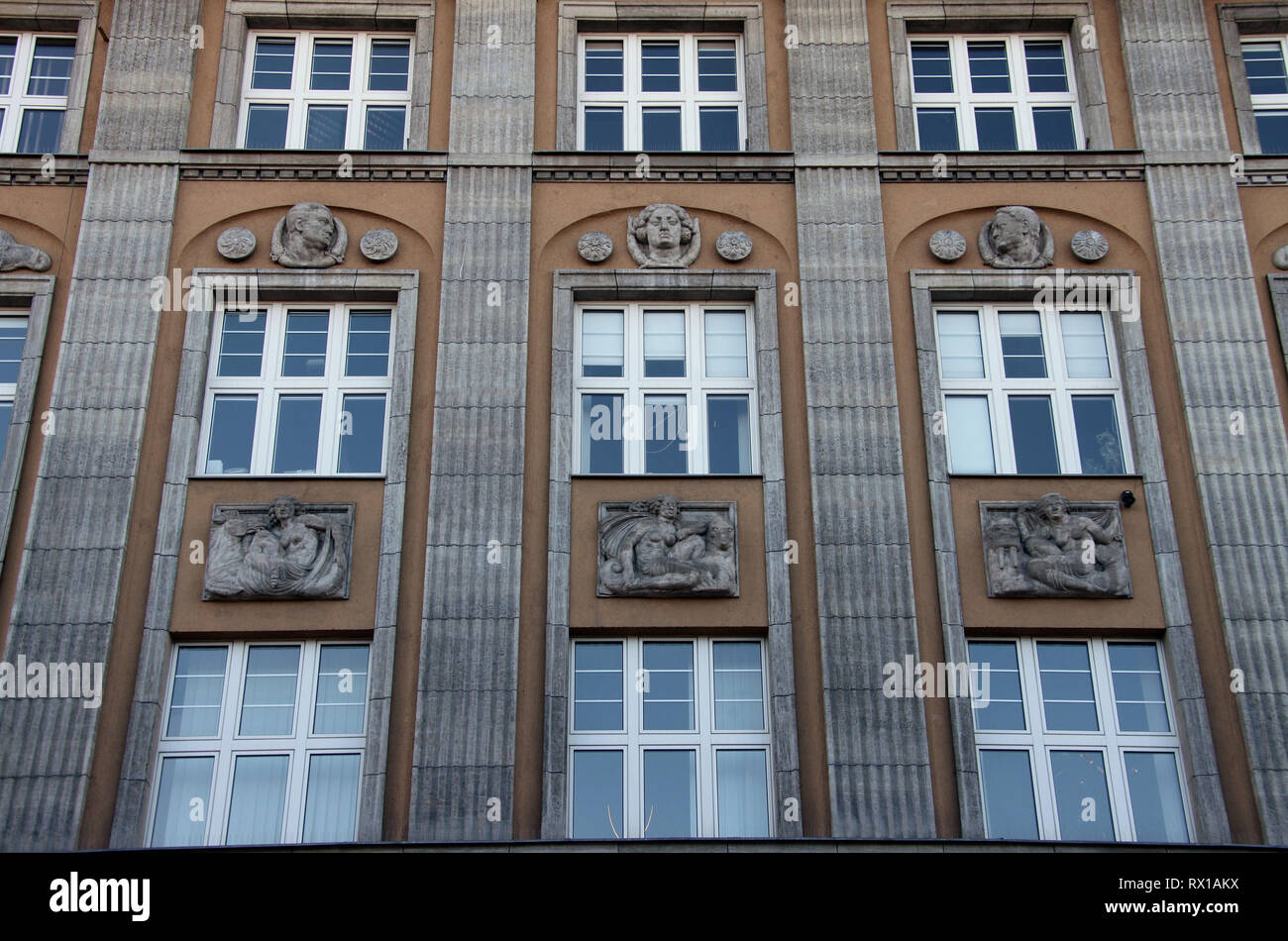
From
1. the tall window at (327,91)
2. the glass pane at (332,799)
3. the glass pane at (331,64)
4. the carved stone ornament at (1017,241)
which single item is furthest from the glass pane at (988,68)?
the glass pane at (332,799)

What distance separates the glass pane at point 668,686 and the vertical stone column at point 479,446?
1288 mm

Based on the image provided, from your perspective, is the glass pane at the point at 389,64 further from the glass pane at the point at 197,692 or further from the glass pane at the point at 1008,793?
the glass pane at the point at 1008,793

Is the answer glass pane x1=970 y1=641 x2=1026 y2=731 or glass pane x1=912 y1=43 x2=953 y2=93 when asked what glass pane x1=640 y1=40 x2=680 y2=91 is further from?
glass pane x1=970 y1=641 x2=1026 y2=731

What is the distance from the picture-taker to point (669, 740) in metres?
13.9

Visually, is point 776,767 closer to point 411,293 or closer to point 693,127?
point 411,293

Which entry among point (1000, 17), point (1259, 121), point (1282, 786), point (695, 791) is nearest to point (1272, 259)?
point (1259, 121)

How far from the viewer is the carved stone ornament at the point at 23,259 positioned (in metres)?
15.8

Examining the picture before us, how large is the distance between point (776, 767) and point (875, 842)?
142 cm

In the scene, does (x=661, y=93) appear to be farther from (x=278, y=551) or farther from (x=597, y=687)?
(x=597, y=687)

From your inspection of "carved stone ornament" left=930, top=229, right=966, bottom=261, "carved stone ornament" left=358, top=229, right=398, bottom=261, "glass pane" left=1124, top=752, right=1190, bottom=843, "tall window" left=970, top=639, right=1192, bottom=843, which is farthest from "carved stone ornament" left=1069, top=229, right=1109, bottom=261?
"carved stone ornament" left=358, top=229, right=398, bottom=261

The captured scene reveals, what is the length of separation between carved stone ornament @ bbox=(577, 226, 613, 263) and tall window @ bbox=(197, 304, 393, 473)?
7.16ft

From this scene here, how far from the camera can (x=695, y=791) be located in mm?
13719

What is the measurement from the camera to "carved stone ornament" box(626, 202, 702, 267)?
52.7ft
